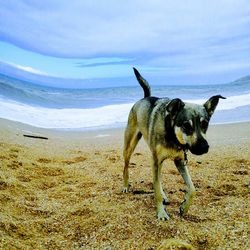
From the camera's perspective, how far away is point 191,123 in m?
4.43

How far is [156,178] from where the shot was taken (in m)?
5.13

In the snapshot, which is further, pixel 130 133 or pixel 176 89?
pixel 176 89

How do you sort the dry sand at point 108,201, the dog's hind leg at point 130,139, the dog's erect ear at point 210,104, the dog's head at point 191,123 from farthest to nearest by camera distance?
the dog's hind leg at point 130,139 → the dog's erect ear at point 210,104 → the dog's head at point 191,123 → the dry sand at point 108,201

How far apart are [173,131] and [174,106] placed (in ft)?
1.04

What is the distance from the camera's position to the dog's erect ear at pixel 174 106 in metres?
4.57

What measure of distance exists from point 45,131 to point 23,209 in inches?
354

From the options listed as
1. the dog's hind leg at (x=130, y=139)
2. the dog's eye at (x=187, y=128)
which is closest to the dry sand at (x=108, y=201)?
the dog's hind leg at (x=130, y=139)

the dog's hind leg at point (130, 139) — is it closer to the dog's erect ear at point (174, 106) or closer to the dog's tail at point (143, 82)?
the dog's tail at point (143, 82)

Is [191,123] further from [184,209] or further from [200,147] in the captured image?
[184,209]

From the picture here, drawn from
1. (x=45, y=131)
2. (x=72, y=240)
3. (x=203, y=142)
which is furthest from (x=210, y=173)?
(x=45, y=131)

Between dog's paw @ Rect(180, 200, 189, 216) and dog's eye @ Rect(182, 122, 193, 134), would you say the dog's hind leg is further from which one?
dog's eye @ Rect(182, 122, 193, 134)

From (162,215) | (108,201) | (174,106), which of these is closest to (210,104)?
(174,106)

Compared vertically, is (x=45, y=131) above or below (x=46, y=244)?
above

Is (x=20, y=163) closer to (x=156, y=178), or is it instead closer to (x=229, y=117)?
(x=156, y=178)
